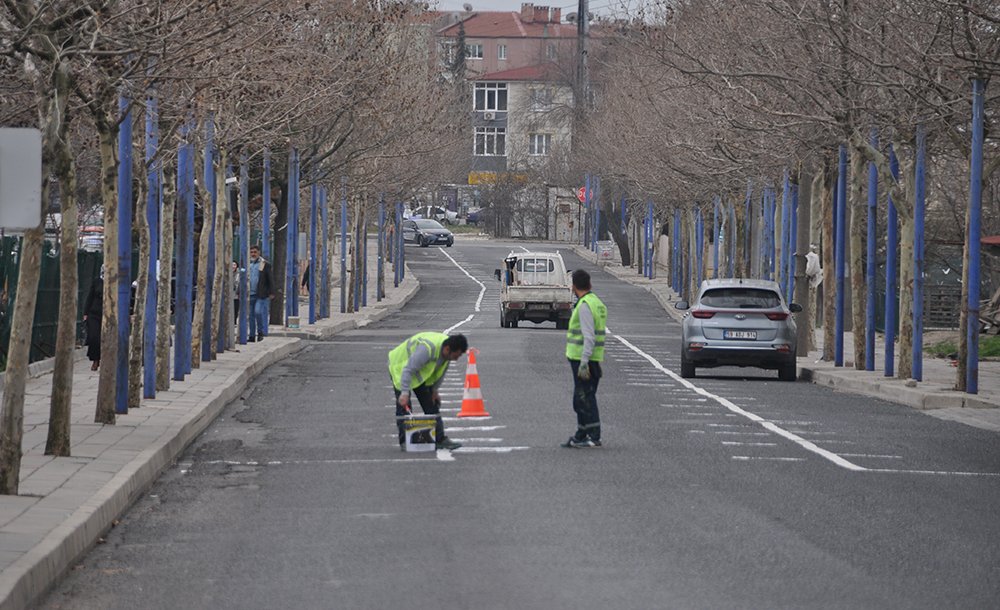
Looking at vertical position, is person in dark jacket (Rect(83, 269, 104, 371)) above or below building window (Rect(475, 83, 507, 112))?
below

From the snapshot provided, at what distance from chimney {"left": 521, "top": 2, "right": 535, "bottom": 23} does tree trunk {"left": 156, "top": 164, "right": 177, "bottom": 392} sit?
140 metres

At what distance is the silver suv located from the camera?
94.2 feet

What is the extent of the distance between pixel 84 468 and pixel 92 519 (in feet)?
9.42

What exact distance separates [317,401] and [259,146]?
13326 millimetres

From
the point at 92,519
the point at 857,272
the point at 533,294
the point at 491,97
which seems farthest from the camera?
the point at 491,97

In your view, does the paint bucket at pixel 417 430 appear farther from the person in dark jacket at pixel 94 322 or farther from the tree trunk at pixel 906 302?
the tree trunk at pixel 906 302

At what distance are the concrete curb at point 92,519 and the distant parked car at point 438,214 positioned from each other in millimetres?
123988

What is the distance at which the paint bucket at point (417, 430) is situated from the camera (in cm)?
1642

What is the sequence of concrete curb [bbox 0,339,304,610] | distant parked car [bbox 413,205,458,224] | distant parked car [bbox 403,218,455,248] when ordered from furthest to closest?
distant parked car [bbox 413,205,458,224], distant parked car [bbox 403,218,455,248], concrete curb [bbox 0,339,304,610]

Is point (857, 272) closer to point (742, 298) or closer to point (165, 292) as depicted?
point (742, 298)

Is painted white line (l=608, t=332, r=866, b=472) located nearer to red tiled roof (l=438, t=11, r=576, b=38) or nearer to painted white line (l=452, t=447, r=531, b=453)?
painted white line (l=452, t=447, r=531, b=453)

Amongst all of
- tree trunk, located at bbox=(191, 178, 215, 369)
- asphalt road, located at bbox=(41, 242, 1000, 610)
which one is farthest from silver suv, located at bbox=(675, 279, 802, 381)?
tree trunk, located at bbox=(191, 178, 215, 369)

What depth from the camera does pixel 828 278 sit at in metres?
34.6

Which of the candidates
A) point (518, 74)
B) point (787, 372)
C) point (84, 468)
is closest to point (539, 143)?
point (518, 74)
